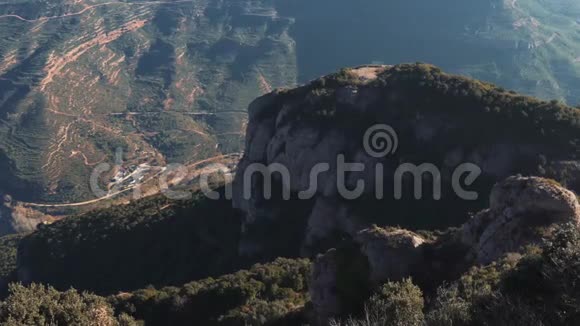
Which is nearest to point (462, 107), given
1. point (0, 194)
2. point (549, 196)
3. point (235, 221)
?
point (549, 196)

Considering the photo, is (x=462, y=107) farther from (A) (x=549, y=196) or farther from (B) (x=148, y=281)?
(B) (x=148, y=281)

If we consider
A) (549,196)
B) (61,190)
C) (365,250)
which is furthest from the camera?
(61,190)

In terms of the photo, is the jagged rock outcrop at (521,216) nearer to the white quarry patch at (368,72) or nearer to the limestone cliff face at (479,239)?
the limestone cliff face at (479,239)

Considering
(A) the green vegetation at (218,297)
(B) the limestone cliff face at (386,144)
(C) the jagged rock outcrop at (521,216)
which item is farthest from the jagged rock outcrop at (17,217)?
(C) the jagged rock outcrop at (521,216)

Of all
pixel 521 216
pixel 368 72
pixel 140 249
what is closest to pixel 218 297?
pixel 521 216

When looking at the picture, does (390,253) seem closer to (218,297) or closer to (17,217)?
(218,297)

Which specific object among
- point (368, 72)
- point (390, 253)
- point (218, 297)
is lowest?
point (218, 297)
